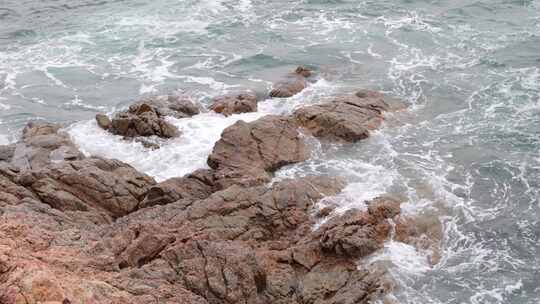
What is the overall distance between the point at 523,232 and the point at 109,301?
16.2m

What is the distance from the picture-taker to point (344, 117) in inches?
1199

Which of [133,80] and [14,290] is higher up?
[14,290]

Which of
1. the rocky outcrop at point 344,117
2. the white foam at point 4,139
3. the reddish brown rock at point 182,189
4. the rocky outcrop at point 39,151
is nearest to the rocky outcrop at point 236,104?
the rocky outcrop at point 344,117

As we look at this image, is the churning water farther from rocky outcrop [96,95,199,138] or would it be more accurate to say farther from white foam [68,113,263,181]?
rocky outcrop [96,95,199,138]

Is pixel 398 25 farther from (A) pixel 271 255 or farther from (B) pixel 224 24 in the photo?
(A) pixel 271 255

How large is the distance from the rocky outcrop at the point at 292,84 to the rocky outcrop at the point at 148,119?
5.00 m

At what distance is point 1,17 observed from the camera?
5225cm

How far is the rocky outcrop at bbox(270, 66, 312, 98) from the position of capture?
114 feet

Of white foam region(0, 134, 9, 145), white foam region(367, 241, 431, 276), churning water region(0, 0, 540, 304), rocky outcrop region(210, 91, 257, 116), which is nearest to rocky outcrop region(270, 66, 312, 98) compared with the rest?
churning water region(0, 0, 540, 304)

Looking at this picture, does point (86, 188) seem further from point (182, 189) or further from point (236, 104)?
point (236, 104)

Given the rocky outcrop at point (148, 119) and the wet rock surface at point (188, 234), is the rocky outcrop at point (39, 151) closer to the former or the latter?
the wet rock surface at point (188, 234)

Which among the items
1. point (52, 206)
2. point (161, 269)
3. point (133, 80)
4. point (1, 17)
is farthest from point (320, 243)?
point (1, 17)

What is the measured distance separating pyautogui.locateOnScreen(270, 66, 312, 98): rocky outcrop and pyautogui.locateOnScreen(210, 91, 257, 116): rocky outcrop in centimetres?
159

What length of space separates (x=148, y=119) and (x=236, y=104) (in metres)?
5.20
